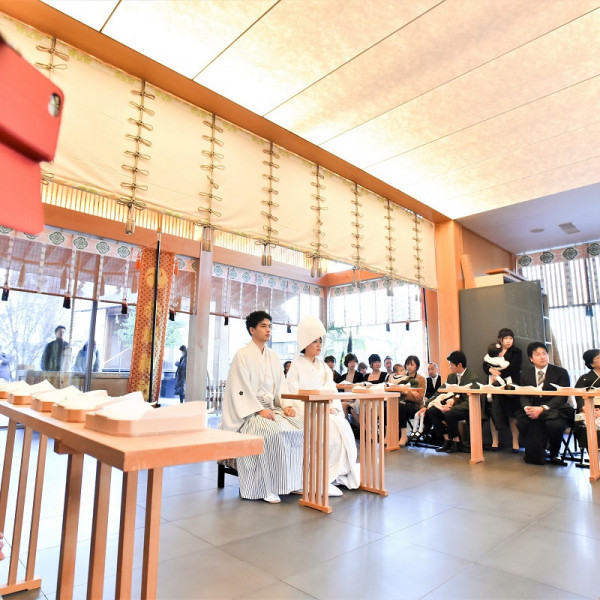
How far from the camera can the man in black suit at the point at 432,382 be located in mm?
6613

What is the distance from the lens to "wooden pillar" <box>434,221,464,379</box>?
7.05m

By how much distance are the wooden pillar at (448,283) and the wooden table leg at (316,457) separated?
14.1 feet

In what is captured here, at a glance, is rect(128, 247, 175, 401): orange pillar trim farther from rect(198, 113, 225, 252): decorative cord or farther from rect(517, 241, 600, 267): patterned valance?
rect(517, 241, 600, 267): patterned valance

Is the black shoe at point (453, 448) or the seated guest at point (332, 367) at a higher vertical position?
the seated guest at point (332, 367)

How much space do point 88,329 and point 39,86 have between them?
7406 millimetres

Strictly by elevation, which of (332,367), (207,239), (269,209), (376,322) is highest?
(269,209)

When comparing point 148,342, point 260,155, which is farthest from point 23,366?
point 260,155

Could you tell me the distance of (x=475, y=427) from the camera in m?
5.04

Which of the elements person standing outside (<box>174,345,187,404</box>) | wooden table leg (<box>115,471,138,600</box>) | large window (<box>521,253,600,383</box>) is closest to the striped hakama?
wooden table leg (<box>115,471,138,600</box>)

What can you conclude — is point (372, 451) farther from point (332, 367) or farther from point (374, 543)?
point (332, 367)

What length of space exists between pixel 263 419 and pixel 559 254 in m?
7.68

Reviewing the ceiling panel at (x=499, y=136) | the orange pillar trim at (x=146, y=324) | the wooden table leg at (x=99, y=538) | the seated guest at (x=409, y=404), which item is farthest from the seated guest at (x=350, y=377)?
the wooden table leg at (x=99, y=538)

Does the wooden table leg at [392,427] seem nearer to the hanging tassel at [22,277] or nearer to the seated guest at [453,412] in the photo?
the seated guest at [453,412]

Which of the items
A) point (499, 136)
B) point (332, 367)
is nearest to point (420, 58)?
point (499, 136)
